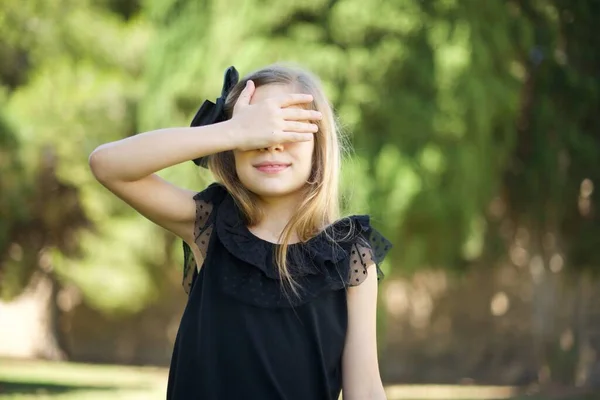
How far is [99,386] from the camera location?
453 inches

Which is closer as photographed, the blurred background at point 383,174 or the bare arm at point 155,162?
the bare arm at point 155,162

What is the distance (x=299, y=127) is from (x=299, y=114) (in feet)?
0.09

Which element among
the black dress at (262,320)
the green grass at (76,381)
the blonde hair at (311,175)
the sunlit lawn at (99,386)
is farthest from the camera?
the sunlit lawn at (99,386)

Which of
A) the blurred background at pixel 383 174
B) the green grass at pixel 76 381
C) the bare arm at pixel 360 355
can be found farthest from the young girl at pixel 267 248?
the green grass at pixel 76 381

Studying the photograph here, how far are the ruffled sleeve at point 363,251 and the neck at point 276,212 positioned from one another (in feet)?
0.42

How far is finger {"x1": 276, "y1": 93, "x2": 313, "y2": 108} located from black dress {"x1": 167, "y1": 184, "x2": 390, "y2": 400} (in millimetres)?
263

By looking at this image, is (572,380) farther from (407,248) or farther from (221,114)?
(221,114)

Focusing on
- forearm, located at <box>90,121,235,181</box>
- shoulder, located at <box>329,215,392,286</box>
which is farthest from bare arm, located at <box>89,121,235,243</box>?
shoulder, located at <box>329,215,392,286</box>

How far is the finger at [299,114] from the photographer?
5.85ft

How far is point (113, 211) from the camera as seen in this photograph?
12688 millimetres

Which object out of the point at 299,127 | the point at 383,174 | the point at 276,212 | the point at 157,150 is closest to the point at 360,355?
the point at 276,212

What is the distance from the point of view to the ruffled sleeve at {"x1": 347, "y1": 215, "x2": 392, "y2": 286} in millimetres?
1847

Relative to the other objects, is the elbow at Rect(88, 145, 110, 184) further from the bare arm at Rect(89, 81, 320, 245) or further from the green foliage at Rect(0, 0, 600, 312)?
the green foliage at Rect(0, 0, 600, 312)

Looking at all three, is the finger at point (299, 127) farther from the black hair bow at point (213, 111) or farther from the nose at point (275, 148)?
the black hair bow at point (213, 111)
